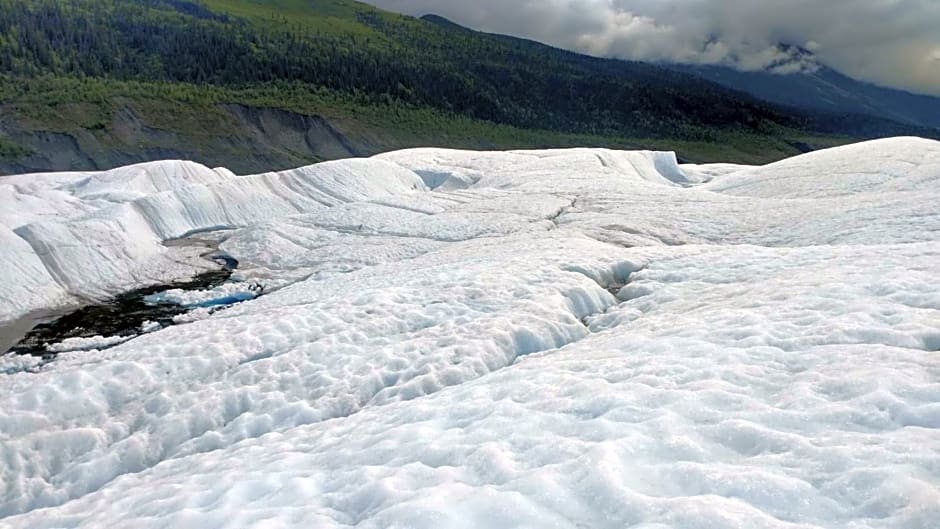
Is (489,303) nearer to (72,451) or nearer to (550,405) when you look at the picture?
(550,405)

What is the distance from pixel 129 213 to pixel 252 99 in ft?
369

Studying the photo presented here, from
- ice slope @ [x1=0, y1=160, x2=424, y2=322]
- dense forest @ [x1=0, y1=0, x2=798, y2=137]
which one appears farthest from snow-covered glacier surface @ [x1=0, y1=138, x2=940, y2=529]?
dense forest @ [x1=0, y1=0, x2=798, y2=137]

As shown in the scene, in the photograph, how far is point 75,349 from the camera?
1561 centimetres

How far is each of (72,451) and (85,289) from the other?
41.9ft

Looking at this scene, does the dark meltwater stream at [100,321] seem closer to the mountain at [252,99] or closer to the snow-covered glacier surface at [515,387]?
the snow-covered glacier surface at [515,387]

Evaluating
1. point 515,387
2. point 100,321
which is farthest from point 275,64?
point 515,387

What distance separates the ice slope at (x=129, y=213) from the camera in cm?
2030

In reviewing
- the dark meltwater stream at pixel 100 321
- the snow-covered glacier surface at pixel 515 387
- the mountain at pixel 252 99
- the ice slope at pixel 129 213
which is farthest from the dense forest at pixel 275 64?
the snow-covered glacier surface at pixel 515 387

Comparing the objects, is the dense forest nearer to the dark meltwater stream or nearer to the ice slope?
the ice slope

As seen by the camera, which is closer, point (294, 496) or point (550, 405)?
point (294, 496)

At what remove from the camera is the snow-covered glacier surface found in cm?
515

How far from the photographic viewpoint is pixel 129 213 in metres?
27.4

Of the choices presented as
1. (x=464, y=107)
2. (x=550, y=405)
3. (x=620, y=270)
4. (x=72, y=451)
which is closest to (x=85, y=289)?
(x=72, y=451)

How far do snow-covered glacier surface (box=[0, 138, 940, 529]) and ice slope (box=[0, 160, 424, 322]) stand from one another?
0.16 m
